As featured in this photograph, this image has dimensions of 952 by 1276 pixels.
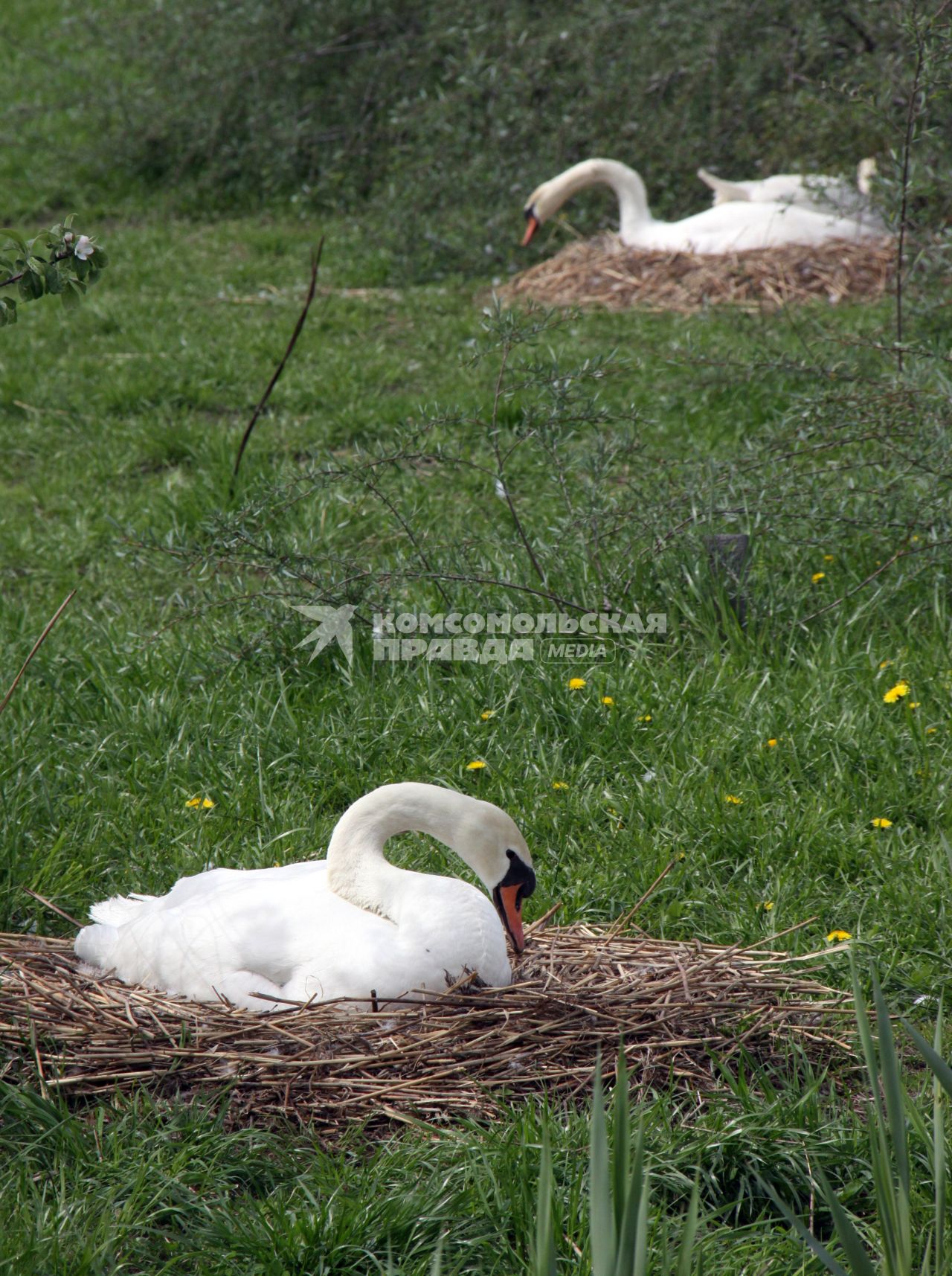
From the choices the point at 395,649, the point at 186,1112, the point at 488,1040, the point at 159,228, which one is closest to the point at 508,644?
the point at 395,649

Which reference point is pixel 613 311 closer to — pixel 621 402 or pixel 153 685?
pixel 621 402

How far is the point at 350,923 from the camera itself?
302cm

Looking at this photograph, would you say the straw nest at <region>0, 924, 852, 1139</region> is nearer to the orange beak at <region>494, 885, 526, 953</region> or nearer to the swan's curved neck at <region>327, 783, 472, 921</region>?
the orange beak at <region>494, 885, 526, 953</region>

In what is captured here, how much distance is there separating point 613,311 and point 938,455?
3.93 meters

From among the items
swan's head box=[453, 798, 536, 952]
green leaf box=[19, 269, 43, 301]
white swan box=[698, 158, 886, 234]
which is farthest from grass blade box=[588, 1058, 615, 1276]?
white swan box=[698, 158, 886, 234]

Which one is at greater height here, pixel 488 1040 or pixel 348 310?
pixel 488 1040

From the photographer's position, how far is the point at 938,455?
472 cm

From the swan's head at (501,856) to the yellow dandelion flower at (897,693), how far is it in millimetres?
1589

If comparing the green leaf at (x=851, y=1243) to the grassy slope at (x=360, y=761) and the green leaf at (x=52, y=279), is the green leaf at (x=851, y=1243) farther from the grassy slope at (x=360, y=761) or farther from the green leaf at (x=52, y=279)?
the green leaf at (x=52, y=279)

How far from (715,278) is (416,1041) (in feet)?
21.7

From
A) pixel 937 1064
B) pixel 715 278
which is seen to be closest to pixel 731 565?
pixel 937 1064

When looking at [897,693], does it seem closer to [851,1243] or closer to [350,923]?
[350,923]

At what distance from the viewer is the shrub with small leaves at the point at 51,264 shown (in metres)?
2.54

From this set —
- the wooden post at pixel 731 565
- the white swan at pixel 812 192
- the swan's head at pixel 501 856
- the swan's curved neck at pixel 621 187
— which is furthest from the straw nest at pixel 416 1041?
the swan's curved neck at pixel 621 187
